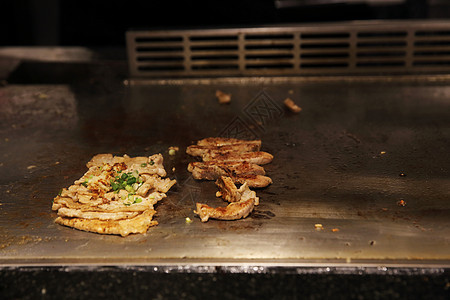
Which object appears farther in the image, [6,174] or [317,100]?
[317,100]

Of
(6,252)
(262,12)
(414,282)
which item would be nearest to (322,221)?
(414,282)

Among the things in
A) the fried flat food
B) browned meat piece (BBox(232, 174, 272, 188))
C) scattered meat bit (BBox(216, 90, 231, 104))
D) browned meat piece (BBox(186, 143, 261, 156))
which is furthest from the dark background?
the fried flat food

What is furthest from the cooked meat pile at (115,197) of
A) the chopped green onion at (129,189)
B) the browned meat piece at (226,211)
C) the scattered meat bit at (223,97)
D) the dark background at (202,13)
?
the dark background at (202,13)

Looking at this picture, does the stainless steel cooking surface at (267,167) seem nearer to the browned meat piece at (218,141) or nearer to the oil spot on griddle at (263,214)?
the oil spot on griddle at (263,214)

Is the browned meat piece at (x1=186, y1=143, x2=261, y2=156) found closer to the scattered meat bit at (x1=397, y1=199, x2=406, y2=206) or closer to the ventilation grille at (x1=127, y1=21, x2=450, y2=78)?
the scattered meat bit at (x1=397, y1=199, x2=406, y2=206)

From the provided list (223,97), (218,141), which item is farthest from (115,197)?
(223,97)

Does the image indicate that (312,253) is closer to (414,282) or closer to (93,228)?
(414,282)
